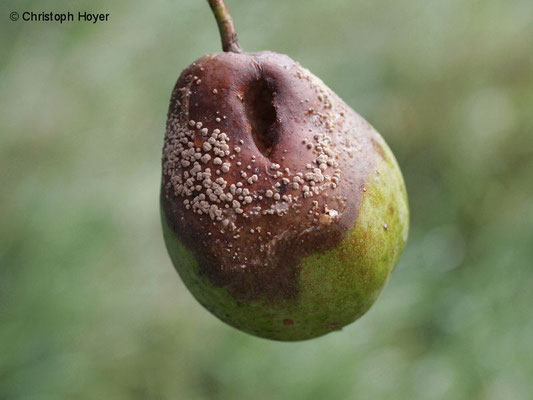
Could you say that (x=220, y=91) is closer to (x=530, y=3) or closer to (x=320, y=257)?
(x=320, y=257)

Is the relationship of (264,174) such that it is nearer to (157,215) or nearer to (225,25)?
(225,25)

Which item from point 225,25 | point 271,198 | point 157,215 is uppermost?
point 157,215

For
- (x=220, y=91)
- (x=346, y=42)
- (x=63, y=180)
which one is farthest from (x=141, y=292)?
(x=220, y=91)

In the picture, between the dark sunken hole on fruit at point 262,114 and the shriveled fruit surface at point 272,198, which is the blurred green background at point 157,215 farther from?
the dark sunken hole on fruit at point 262,114

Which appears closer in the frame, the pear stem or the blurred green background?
the pear stem

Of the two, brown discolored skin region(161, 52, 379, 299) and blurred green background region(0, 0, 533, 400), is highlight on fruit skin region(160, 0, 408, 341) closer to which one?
brown discolored skin region(161, 52, 379, 299)

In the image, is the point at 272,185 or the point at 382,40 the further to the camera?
the point at 382,40

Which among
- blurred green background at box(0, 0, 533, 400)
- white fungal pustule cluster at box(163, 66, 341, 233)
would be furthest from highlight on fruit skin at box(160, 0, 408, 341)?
blurred green background at box(0, 0, 533, 400)

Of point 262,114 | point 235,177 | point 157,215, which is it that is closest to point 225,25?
point 262,114
